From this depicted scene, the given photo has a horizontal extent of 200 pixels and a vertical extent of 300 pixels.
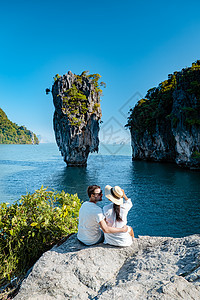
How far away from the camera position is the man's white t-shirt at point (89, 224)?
12.0ft

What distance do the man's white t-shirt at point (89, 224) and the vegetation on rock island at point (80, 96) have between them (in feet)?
111

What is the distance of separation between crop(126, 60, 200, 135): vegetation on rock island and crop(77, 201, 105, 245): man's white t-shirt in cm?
3006

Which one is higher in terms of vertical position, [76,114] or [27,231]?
[76,114]

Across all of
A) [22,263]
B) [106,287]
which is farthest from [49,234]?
[106,287]

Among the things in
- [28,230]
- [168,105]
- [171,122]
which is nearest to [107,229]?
[28,230]

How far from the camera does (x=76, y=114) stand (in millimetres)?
37531

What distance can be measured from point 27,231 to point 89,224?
1.38m

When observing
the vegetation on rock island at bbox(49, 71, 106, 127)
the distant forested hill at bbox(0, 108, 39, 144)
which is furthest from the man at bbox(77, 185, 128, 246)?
the distant forested hill at bbox(0, 108, 39, 144)

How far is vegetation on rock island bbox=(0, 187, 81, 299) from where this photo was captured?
11.8ft

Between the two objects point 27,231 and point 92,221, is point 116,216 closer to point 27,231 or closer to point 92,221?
point 92,221

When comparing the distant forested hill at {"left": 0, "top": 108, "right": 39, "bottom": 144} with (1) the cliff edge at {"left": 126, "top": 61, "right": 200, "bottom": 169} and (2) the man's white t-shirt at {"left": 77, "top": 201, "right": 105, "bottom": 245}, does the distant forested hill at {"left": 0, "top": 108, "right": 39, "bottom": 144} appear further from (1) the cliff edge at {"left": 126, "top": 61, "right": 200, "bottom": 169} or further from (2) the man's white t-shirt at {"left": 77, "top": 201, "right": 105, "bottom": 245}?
(2) the man's white t-shirt at {"left": 77, "top": 201, "right": 105, "bottom": 245}

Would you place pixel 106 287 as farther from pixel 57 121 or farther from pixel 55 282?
pixel 57 121

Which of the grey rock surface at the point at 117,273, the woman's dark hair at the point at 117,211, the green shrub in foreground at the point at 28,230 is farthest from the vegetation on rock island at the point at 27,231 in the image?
the woman's dark hair at the point at 117,211

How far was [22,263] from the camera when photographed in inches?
148
